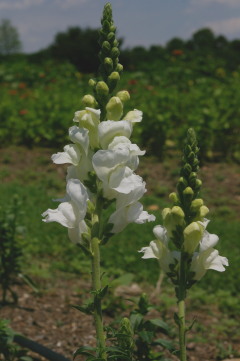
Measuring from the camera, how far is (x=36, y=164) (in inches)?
309

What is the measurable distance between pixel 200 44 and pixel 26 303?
2064 centimetres

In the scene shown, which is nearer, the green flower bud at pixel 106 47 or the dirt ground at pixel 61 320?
the green flower bud at pixel 106 47

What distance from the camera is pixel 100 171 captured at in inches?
72.0

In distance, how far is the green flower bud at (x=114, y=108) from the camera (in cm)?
190

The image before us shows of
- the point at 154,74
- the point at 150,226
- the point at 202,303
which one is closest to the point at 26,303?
the point at 202,303

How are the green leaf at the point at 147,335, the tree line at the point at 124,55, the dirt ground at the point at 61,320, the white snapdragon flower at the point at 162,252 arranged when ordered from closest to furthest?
the white snapdragon flower at the point at 162,252 < the green leaf at the point at 147,335 < the dirt ground at the point at 61,320 < the tree line at the point at 124,55

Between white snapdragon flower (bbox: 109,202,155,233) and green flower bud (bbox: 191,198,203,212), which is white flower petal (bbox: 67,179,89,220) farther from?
green flower bud (bbox: 191,198,203,212)

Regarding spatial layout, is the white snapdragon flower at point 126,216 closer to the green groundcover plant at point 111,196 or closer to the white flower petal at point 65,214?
the green groundcover plant at point 111,196

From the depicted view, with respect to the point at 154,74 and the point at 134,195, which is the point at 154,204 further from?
the point at 154,74

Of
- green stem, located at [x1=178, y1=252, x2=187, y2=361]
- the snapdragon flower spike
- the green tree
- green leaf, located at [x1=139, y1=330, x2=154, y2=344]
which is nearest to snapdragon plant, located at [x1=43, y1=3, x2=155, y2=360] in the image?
the snapdragon flower spike

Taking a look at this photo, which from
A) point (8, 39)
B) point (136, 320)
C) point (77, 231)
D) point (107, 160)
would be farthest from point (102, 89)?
point (8, 39)

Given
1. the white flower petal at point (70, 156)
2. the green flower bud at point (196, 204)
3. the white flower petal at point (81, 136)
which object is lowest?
the green flower bud at point (196, 204)

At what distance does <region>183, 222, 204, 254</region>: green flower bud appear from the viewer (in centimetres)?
188

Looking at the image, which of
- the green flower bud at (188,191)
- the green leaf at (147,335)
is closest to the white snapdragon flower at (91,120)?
the green flower bud at (188,191)
